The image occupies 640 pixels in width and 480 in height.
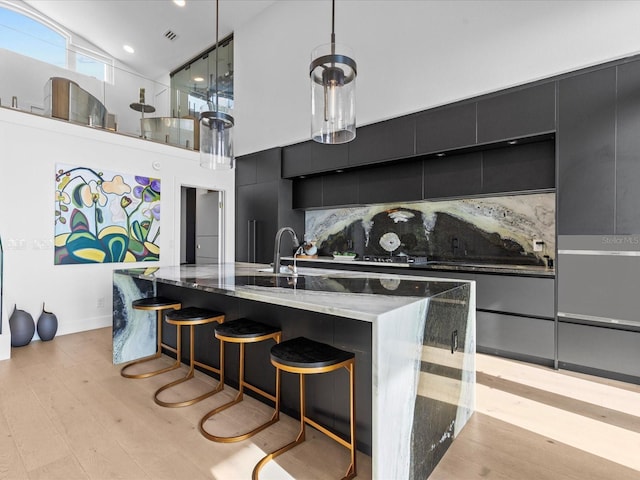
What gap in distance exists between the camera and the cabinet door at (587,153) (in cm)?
276

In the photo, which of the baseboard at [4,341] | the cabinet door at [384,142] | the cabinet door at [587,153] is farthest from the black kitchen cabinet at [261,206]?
the cabinet door at [587,153]

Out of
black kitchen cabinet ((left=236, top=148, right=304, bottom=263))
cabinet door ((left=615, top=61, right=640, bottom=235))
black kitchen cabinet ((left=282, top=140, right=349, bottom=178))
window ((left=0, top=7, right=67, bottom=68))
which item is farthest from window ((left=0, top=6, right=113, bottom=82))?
cabinet door ((left=615, top=61, right=640, bottom=235))

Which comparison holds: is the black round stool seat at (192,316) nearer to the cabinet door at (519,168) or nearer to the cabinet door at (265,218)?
the cabinet door at (265,218)

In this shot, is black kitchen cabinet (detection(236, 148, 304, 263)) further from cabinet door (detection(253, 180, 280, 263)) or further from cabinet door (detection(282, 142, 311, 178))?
cabinet door (detection(282, 142, 311, 178))

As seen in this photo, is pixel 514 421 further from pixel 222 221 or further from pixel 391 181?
pixel 222 221

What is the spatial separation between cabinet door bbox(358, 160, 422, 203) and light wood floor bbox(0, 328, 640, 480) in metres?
2.26

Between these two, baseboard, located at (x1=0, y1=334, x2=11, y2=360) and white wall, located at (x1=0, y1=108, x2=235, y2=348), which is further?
white wall, located at (x1=0, y1=108, x2=235, y2=348)

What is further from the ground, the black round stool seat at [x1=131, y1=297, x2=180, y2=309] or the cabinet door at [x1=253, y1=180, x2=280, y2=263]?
the cabinet door at [x1=253, y1=180, x2=280, y2=263]

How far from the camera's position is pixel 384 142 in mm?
4141

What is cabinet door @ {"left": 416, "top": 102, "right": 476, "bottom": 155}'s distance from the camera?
3479 mm

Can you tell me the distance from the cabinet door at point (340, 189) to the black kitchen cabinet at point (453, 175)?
41.9 inches

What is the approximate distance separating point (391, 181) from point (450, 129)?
102 centimetres

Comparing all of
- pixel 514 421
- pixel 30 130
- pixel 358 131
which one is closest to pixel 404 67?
pixel 358 131

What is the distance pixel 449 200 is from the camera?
410cm
